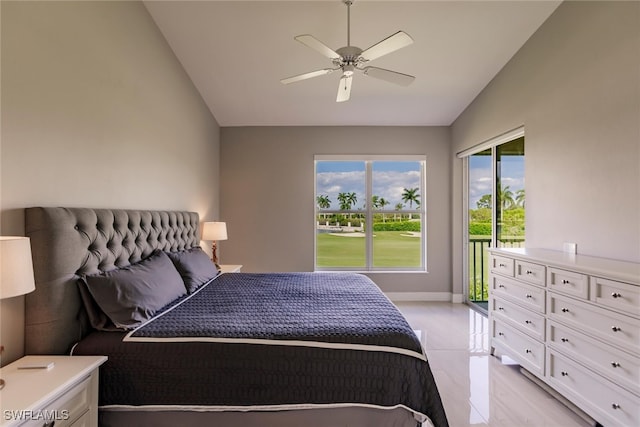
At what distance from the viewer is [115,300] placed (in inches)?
66.9

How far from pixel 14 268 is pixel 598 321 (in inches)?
112

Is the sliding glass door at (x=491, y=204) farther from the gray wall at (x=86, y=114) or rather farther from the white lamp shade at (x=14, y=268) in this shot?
the white lamp shade at (x=14, y=268)

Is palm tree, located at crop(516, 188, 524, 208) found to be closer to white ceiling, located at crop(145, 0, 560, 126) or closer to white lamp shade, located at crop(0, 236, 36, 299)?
white ceiling, located at crop(145, 0, 560, 126)

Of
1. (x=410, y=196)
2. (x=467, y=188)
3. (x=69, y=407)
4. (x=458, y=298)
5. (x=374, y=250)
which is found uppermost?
(x=467, y=188)

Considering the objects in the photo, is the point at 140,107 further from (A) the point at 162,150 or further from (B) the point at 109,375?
(B) the point at 109,375

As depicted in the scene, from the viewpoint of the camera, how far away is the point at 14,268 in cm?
114

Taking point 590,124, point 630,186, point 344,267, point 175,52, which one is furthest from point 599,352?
point 175,52

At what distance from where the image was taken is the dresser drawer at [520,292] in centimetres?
222

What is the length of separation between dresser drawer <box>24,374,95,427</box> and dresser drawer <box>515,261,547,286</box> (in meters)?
2.75

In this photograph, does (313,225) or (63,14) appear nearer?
(63,14)

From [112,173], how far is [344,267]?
3.30 meters

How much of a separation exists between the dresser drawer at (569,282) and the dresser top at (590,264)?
42mm

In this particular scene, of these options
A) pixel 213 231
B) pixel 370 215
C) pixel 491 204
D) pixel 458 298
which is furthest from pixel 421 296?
pixel 213 231

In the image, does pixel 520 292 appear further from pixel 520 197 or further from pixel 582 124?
pixel 582 124
